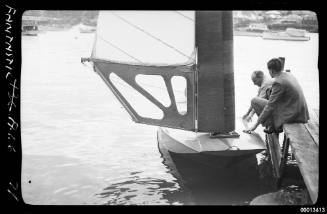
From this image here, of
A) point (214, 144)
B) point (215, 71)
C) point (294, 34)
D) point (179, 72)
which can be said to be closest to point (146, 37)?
point (179, 72)

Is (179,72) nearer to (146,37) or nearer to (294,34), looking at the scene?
(146,37)

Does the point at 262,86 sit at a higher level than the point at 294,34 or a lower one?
lower

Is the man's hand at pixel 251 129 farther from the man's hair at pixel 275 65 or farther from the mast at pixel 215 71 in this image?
the man's hair at pixel 275 65

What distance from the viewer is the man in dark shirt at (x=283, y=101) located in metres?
5.83

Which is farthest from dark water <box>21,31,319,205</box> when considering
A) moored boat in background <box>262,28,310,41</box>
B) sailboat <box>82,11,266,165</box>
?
sailboat <box>82,11,266,165</box>

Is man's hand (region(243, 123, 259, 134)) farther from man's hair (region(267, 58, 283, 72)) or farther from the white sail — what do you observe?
the white sail

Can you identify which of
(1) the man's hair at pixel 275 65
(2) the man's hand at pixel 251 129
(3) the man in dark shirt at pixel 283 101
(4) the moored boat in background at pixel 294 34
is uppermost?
(4) the moored boat in background at pixel 294 34

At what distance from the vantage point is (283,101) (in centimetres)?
594

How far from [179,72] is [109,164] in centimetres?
300

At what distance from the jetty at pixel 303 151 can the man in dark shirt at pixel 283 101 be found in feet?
0.45

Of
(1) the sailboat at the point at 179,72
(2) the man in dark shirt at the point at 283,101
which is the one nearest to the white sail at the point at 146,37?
(1) the sailboat at the point at 179,72

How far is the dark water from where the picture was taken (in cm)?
640
